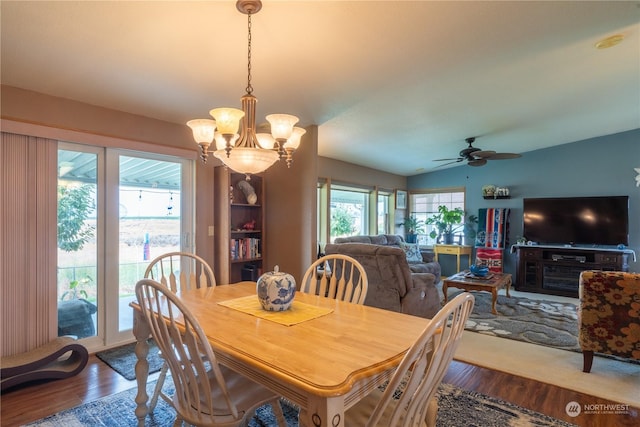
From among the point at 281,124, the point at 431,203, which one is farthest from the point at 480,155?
the point at 281,124

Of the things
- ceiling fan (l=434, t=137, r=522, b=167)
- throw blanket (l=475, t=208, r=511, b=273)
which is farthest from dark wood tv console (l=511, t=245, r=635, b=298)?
ceiling fan (l=434, t=137, r=522, b=167)

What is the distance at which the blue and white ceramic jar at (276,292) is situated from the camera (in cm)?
174

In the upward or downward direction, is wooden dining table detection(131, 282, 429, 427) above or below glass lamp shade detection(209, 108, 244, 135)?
below

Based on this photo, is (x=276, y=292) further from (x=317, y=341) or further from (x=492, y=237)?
(x=492, y=237)

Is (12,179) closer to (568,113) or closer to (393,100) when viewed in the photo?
(393,100)

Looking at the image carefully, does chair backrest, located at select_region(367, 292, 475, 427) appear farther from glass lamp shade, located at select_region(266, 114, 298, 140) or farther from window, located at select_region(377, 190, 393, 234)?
window, located at select_region(377, 190, 393, 234)

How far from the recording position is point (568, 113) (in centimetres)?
432

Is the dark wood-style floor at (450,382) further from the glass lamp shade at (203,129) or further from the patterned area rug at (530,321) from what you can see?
the glass lamp shade at (203,129)

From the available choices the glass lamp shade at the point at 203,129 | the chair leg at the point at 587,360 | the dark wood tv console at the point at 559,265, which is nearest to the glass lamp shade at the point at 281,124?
the glass lamp shade at the point at 203,129

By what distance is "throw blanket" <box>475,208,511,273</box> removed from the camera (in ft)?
20.6

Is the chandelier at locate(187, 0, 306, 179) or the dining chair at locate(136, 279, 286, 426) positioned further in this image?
the chandelier at locate(187, 0, 306, 179)

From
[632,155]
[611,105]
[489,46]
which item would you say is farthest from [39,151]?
[632,155]

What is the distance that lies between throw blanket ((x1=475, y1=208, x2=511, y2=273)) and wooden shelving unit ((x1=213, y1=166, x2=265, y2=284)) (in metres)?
4.30

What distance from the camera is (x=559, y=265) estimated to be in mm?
5422
